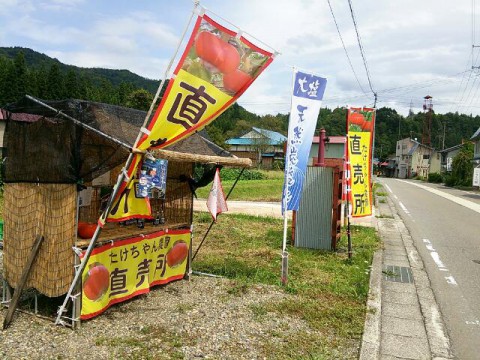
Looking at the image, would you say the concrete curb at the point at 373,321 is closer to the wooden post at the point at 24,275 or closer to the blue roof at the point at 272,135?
the wooden post at the point at 24,275

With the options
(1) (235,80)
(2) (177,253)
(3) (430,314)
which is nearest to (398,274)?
(3) (430,314)

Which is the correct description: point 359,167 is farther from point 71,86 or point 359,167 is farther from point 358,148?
point 71,86

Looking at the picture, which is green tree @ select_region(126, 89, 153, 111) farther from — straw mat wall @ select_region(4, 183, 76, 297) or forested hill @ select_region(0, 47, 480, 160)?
straw mat wall @ select_region(4, 183, 76, 297)

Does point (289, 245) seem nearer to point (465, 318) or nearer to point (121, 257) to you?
point (465, 318)

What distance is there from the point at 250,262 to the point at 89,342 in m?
4.24

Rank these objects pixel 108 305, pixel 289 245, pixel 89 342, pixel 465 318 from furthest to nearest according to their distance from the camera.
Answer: pixel 289 245 < pixel 465 318 < pixel 108 305 < pixel 89 342

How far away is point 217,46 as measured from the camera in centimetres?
439

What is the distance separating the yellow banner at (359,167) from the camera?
894 cm

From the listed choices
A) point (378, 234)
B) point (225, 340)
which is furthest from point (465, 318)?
point (378, 234)

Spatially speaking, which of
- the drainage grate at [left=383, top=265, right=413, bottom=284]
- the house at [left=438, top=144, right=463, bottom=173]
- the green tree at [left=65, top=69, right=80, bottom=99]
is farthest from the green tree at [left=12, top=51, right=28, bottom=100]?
the house at [left=438, top=144, right=463, bottom=173]

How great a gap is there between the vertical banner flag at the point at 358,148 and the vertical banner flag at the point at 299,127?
2.23 meters

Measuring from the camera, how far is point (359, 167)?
8992 millimetres

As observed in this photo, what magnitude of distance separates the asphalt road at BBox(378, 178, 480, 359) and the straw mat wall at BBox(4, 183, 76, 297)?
4.68 metres

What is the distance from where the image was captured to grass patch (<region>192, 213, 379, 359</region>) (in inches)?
182
